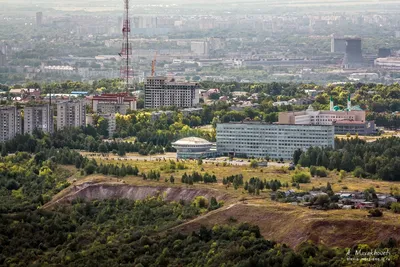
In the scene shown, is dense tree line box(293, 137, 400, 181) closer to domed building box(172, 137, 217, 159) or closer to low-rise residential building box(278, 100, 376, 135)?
domed building box(172, 137, 217, 159)

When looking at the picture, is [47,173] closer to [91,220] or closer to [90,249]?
[91,220]

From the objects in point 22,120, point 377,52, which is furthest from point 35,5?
point 22,120

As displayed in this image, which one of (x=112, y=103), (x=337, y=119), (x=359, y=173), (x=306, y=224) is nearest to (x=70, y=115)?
(x=112, y=103)

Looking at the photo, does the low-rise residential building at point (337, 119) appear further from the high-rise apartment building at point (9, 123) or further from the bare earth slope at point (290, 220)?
the bare earth slope at point (290, 220)

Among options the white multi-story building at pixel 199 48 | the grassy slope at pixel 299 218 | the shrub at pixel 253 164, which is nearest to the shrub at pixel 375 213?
the grassy slope at pixel 299 218

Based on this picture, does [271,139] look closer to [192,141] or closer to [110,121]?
[192,141]


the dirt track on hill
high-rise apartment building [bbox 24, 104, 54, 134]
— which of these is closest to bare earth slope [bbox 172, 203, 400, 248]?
the dirt track on hill
